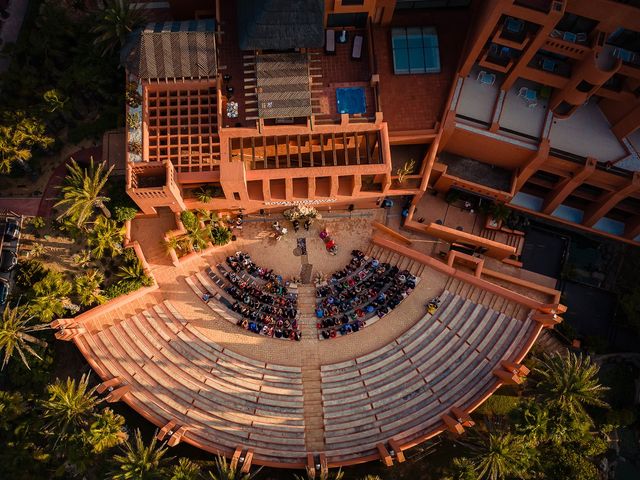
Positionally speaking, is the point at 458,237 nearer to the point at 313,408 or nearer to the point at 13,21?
the point at 313,408

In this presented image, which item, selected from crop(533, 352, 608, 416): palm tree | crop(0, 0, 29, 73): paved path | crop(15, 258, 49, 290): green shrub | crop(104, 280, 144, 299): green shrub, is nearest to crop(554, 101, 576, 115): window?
crop(533, 352, 608, 416): palm tree

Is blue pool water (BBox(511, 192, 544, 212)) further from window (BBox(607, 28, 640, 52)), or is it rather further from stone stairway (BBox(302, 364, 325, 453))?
stone stairway (BBox(302, 364, 325, 453))

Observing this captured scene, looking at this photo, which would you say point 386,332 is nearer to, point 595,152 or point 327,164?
point 327,164

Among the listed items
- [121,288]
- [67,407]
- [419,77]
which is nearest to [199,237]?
[121,288]

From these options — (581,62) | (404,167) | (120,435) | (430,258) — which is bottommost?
(120,435)

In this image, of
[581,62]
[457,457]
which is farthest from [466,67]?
[457,457]

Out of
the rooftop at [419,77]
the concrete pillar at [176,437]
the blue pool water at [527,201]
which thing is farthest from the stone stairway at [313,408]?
the blue pool water at [527,201]
